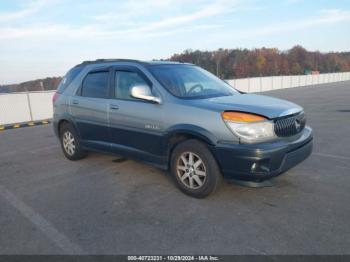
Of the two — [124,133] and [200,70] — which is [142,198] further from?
[200,70]

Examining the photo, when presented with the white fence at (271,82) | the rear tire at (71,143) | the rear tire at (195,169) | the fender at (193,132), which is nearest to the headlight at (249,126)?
the fender at (193,132)

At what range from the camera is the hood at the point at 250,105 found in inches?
153

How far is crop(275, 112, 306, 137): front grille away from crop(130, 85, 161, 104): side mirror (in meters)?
1.58

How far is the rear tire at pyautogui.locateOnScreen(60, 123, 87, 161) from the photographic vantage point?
6.03m

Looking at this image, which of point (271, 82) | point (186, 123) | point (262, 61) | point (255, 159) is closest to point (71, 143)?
point (186, 123)

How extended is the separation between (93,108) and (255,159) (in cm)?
297

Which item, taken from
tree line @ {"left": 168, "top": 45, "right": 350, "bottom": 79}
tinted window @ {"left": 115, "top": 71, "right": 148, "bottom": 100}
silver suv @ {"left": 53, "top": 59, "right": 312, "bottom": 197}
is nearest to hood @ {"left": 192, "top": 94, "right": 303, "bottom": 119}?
silver suv @ {"left": 53, "top": 59, "right": 312, "bottom": 197}

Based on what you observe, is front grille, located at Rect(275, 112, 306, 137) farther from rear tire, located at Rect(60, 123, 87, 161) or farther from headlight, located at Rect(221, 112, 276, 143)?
rear tire, located at Rect(60, 123, 87, 161)

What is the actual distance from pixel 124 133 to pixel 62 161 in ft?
6.96

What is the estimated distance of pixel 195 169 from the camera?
4152 mm

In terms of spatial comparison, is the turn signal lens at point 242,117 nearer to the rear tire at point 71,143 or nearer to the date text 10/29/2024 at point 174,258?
the date text 10/29/2024 at point 174,258

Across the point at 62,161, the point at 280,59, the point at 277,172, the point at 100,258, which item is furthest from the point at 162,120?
the point at 280,59

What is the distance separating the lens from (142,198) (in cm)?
434

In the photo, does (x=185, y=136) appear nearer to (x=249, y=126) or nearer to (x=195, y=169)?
(x=195, y=169)
